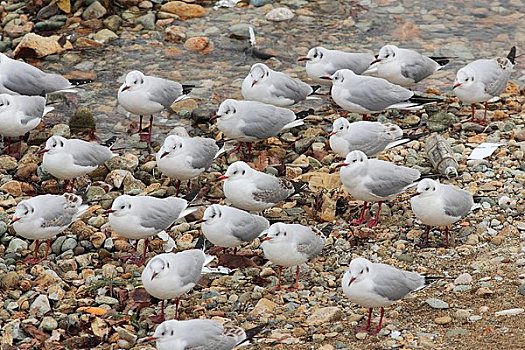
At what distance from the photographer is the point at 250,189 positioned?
357 inches

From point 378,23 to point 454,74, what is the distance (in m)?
1.74

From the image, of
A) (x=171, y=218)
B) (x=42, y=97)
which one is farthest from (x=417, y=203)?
(x=42, y=97)

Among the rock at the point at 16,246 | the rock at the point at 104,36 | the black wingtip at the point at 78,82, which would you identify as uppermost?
the rock at the point at 16,246

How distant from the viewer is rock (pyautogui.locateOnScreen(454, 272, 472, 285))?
8039mm

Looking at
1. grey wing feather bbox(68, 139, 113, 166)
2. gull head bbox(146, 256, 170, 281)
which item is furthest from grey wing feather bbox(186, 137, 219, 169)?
gull head bbox(146, 256, 170, 281)

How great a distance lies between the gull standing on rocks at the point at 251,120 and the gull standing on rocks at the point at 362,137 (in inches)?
25.1

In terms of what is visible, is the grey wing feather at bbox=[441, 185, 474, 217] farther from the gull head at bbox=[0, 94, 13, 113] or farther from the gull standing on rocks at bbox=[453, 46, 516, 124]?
the gull head at bbox=[0, 94, 13, 113]

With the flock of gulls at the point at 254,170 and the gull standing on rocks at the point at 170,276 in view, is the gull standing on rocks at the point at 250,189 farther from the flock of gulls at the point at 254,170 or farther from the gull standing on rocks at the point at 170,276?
the gull standing on rocks at the point at 170,276

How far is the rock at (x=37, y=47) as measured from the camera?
1261 cm

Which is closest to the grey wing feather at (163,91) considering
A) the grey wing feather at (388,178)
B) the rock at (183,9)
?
the grey wing feather at (388,178)

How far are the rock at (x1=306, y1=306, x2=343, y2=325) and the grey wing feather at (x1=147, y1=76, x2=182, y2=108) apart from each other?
3515mm

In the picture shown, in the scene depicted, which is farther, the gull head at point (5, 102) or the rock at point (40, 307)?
the gull head at point (5, 102)

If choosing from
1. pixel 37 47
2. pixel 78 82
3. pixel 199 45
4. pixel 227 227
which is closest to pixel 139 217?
pixel 227 227

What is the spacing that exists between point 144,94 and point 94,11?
347cm
